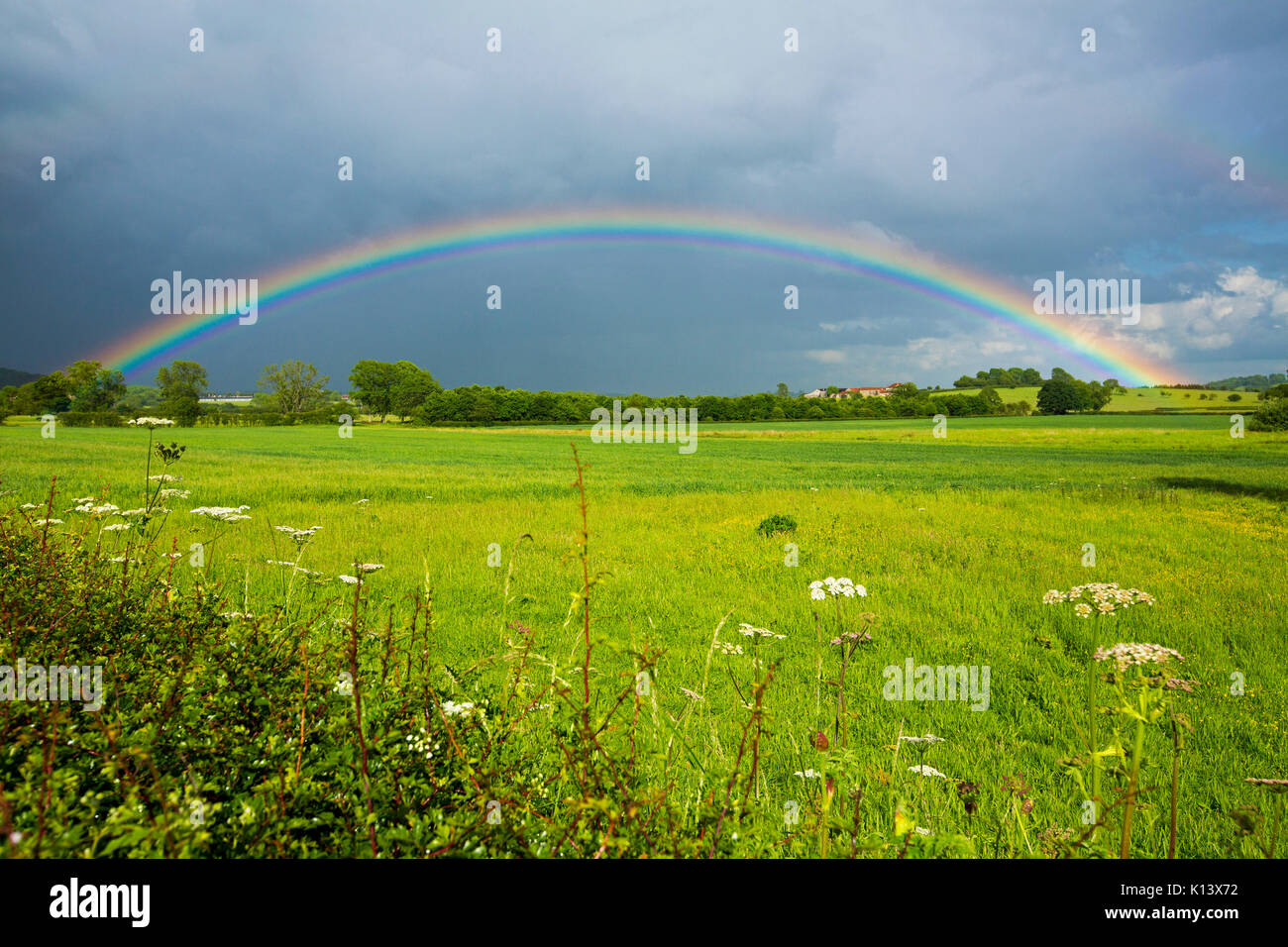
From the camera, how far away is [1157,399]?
405 feet

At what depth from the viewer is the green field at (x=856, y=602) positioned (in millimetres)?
3529

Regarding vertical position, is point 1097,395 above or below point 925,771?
above

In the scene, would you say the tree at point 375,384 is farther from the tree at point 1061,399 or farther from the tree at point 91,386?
the tree at point 1061,399

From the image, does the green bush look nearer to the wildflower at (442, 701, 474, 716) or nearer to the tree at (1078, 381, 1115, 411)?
the wildflower at (442, 701, 474, 716)

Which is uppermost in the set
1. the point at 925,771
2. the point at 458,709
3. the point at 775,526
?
the point at 458,709

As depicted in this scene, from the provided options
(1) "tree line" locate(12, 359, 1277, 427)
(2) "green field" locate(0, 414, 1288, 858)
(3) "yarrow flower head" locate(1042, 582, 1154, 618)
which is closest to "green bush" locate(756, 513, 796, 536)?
(2) "green field" locate(0, 414, 1288, 858)

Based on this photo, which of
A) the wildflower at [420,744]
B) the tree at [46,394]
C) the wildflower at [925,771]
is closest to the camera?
the wildflower at [420,744]

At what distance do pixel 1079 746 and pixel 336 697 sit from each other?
194 inches

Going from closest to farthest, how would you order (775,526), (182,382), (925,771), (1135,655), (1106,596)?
(1135,655) → (925,771) → (1106,596) → (775,526) → (182,382)

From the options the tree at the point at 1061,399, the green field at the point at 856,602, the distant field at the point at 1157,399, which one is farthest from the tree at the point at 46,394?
the tree at the point at 1061,399

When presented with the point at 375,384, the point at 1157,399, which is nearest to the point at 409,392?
the point at 375,384

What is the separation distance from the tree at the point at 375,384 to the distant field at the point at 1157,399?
12109 cm

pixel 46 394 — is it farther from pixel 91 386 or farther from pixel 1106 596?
pixel 1106 596

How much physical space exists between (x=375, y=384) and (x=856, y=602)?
12936cm
